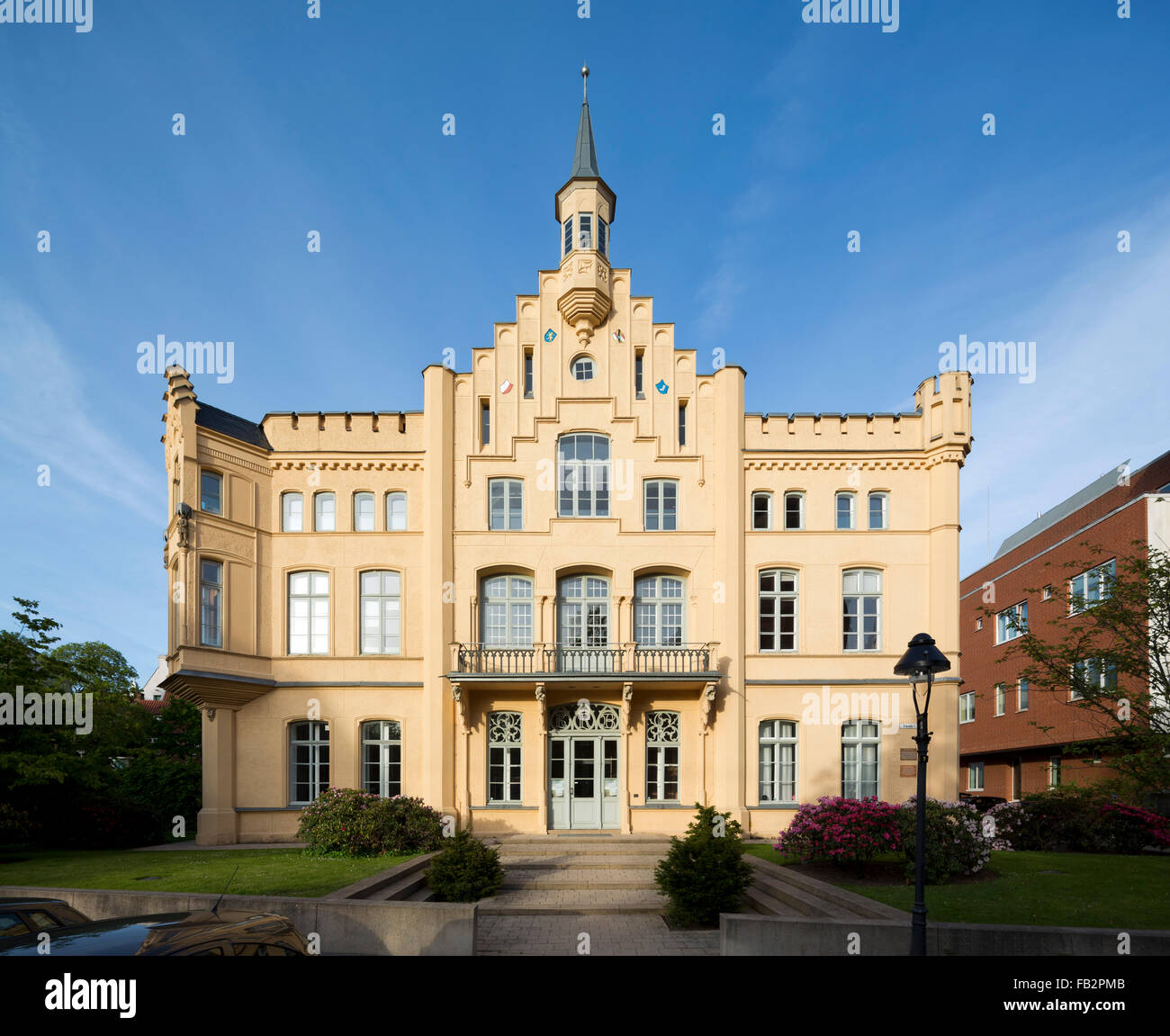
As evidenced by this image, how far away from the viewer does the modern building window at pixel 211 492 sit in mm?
22781

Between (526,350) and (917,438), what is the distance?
12285 millimetres

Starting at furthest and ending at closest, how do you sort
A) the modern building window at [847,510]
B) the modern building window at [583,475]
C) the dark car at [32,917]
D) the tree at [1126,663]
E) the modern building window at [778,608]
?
the modern building window at [847,510]
the modern building window at [583,475]
the modern building window at [778,608]
the tree at [1126,663]
the dark car at [32,917]

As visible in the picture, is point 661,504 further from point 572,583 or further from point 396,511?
point 396,511

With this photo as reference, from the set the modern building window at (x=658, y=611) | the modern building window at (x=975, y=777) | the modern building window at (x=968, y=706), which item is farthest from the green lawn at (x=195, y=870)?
the modern building window at (x=975, y=777)

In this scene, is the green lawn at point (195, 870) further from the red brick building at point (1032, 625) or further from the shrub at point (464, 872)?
the red brick building at point (1032, 625)

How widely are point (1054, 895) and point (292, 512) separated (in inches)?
837

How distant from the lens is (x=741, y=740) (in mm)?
22812

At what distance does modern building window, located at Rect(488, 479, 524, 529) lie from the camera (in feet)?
78.4

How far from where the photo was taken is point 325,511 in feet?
80.2

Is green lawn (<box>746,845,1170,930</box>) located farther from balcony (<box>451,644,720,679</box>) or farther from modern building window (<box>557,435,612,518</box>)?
modern building window (<box>557,435,612,518</box>)

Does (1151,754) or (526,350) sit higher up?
(526,350)

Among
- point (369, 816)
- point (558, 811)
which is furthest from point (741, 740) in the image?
point (369, 816)

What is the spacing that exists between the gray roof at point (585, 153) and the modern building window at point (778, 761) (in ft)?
58.1
